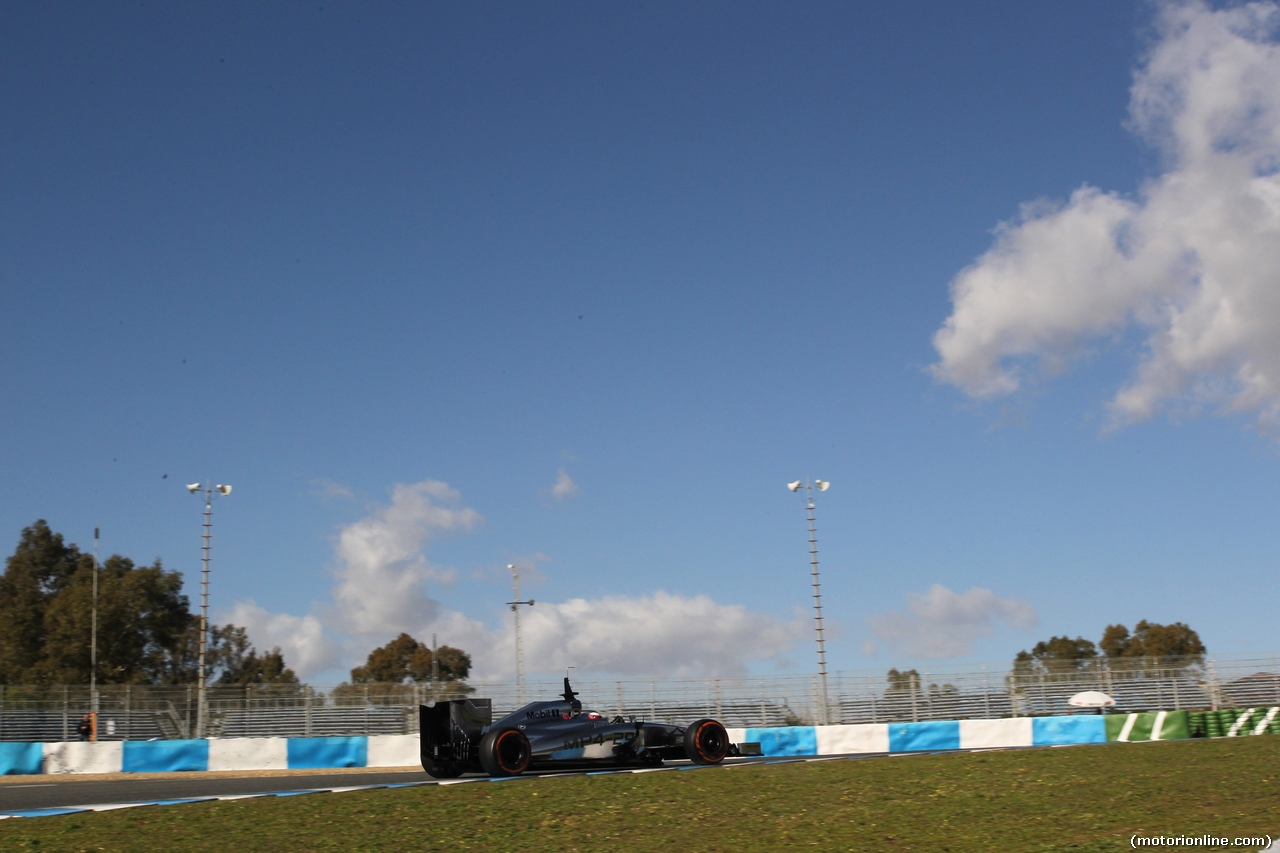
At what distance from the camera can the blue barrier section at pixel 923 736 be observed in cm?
2744

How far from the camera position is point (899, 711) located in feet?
115

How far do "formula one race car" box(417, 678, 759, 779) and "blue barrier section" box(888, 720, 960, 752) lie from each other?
9.91 m

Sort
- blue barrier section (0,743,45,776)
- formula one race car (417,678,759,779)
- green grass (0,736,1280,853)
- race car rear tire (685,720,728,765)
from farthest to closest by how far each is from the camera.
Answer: blue barrier section (0,743,45,776), race car rear tire (685,720,728,765), formula one race car (417,678,759,779), green grass (0,736,1280,853)

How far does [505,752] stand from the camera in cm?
1717

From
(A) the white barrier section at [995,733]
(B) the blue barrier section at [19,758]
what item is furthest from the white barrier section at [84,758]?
(A) the white barrier section at [995,733]

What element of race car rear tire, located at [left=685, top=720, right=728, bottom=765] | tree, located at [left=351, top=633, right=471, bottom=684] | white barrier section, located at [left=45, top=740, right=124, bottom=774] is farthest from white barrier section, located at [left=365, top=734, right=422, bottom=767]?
tree, located at [left=351, top=633, right=471, bottom=684]

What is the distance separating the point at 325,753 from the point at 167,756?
3470mm

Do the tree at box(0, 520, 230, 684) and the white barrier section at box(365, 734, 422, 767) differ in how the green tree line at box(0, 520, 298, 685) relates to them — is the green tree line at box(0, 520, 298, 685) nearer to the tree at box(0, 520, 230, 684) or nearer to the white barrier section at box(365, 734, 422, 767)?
the tree at box(0, 520, 230, 684)

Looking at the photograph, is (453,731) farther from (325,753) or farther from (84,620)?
(84,620)

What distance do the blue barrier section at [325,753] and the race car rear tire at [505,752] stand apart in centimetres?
922

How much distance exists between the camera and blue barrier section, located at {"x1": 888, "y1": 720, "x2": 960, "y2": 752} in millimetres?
27438

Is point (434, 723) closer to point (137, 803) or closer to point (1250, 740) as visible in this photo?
point (137, 803)

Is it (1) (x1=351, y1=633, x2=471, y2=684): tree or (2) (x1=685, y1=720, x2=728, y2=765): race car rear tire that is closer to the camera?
(2) (x1=685, y1=720, x2=728, y2=765): race car rear tire

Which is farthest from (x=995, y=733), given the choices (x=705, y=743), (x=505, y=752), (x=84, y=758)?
(x=84, y=758)
